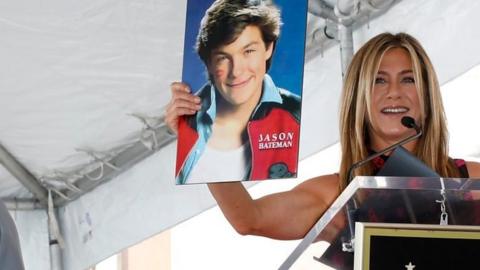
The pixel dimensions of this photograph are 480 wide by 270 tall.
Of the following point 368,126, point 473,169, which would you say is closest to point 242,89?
point 368,126

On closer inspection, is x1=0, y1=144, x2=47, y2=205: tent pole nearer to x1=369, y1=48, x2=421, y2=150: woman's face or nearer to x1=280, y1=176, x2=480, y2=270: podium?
x1=369, y1=48, x2=421, y2=150: woman's face

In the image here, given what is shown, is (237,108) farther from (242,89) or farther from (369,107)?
(369,107)

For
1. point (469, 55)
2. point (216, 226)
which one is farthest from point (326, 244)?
point (216, 226)

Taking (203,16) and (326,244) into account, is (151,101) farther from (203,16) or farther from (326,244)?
(326,244)

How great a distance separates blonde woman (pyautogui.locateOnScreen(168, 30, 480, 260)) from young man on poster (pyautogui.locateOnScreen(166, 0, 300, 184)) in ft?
0.13

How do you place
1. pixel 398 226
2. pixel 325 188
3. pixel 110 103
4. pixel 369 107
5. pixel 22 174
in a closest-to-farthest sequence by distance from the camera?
pixel 398 226
pixel 369 107
pixel 325 188
pixel 110 103
pixel 22 174

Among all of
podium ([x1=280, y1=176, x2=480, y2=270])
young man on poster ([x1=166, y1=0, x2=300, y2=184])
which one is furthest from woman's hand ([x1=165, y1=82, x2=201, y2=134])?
podium ([x1=280, y1=176, x2=480, y2=270])

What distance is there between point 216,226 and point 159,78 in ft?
1.94

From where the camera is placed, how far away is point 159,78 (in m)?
2.68

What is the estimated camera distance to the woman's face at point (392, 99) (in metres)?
1.77

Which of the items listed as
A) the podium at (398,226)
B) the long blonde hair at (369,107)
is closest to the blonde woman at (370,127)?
the long blonde hair at (369,107)

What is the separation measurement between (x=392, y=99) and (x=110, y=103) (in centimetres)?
125

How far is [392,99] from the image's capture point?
5.81 ft

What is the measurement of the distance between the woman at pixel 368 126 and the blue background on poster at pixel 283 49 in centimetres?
5
